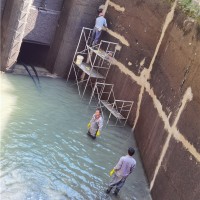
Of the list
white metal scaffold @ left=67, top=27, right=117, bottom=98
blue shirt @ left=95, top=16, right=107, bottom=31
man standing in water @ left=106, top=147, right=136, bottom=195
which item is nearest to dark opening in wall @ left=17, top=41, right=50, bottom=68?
white metal scaffold @ left=67, top=27, right=117, bottom=98

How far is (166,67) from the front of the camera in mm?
13945

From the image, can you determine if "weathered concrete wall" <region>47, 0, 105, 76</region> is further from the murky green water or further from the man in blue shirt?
the murky green water

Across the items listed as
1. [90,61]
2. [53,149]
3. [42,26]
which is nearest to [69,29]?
[42,26]

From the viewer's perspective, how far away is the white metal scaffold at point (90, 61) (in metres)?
17.6

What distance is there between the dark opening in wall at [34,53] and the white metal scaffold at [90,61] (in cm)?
190

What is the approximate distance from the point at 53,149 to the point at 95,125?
2055 millimetres

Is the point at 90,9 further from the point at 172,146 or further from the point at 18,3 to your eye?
the point at 172,146

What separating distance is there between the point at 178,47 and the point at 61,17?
763cm

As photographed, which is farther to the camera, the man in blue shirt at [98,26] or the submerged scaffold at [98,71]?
the man in blue shirt at [98,26]

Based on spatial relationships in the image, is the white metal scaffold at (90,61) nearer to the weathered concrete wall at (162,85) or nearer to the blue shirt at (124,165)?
the weathered concrete wall at (162,85)

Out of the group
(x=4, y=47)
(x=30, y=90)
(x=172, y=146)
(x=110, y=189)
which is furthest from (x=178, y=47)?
(x=4, y=47)

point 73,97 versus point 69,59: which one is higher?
point 69,59

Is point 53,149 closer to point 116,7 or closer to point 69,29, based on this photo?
point 69,29

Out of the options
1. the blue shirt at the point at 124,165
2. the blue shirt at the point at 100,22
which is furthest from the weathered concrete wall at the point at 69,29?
the blue shirt at the point at 124,165
